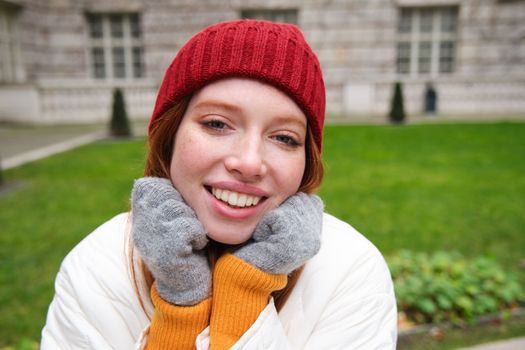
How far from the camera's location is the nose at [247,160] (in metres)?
1.41

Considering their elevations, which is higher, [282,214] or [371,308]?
[282,214]

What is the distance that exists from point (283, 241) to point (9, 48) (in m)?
20.9

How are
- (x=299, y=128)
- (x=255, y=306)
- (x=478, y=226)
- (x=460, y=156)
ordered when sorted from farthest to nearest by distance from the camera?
(x=460, y=156), (x=478, y=226), (x=299, y=128), (x=255, y=306)

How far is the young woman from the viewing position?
1.38m

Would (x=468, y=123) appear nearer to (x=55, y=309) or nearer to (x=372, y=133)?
(x=372, y=133)

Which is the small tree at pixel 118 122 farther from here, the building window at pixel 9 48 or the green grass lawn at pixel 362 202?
the building window at pixel 9 48

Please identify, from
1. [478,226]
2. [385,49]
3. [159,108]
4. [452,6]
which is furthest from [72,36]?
[159,108]

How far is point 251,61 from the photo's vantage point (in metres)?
1.44

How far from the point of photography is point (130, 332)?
1.57 metres

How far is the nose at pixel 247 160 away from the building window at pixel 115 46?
20.6 metres

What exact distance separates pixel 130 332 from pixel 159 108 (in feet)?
2.42

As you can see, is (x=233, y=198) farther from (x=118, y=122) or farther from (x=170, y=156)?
(x=118, y=122)

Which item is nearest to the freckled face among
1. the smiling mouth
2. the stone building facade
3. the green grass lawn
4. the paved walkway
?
the smiling mouth

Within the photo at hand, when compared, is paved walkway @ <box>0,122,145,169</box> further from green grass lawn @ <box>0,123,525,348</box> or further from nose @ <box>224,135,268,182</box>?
nose @ <box>224,135,268,182</box>
